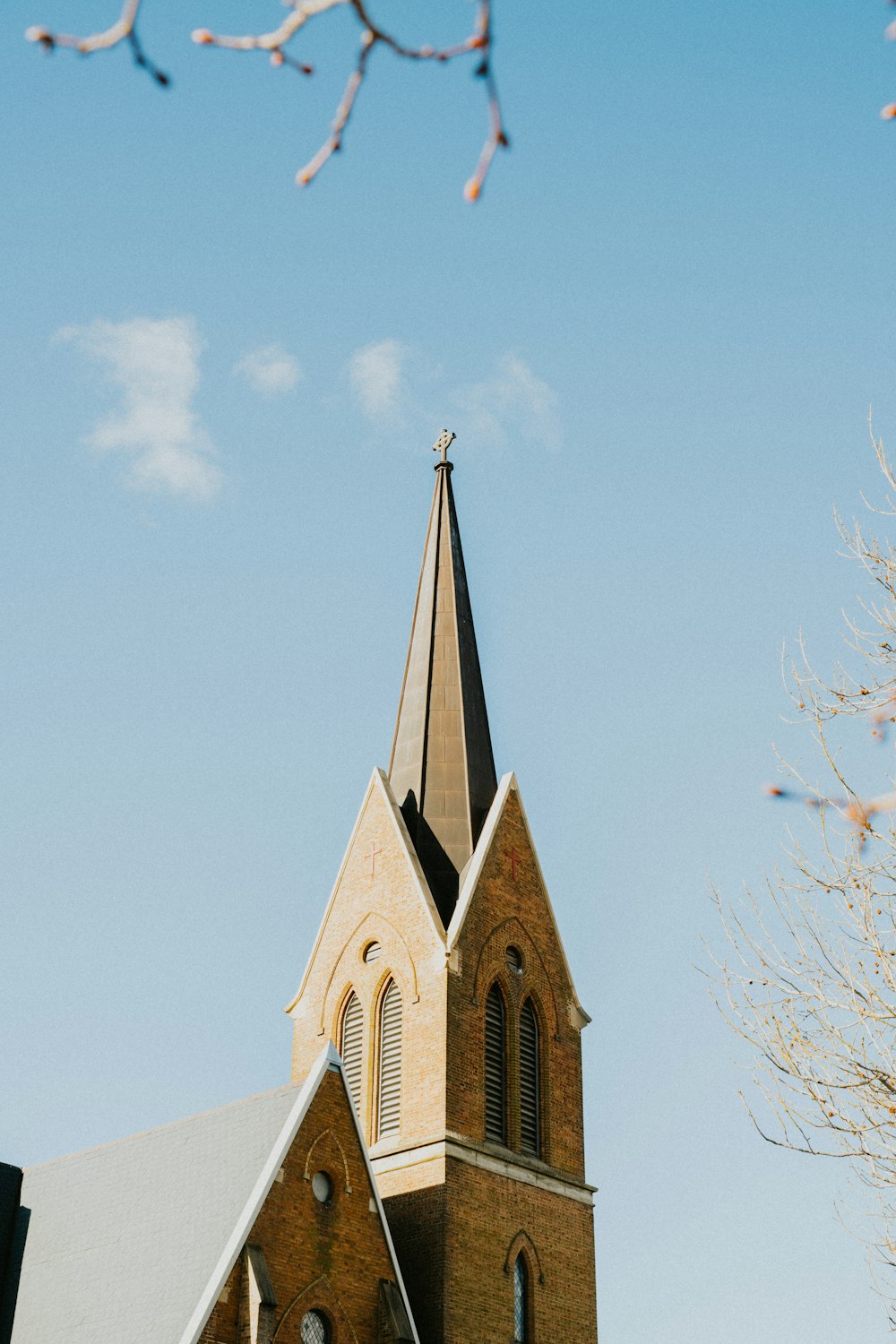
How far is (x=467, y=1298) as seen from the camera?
74.7 ft

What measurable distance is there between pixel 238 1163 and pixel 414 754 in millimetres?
9714

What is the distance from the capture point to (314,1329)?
20.1 metres

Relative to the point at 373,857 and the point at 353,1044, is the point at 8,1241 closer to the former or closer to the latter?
the point at 353,1044

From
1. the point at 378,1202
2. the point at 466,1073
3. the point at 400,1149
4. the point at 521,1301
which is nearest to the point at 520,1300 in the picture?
the point at 521,1301

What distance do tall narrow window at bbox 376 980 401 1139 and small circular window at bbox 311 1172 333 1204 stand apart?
3565 mm

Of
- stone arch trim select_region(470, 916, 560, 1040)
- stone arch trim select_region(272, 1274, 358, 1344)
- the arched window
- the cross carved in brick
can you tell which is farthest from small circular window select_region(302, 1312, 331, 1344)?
the cross carved in brick

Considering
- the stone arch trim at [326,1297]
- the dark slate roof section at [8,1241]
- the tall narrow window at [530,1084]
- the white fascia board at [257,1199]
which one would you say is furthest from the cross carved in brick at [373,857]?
the stone arch trim at [326,1297]

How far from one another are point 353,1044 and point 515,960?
317cm

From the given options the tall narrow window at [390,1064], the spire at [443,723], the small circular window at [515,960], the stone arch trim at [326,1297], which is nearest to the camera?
the stone arch trim at [326,1297]

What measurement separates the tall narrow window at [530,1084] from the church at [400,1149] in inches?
1.8

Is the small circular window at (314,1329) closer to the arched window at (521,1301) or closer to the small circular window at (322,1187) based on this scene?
the small circular window at (322,1187)

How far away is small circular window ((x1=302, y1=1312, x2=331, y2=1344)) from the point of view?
1986cm

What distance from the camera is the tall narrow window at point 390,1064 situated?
24.8 m

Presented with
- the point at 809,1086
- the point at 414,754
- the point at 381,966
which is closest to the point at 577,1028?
the point at 381,966
